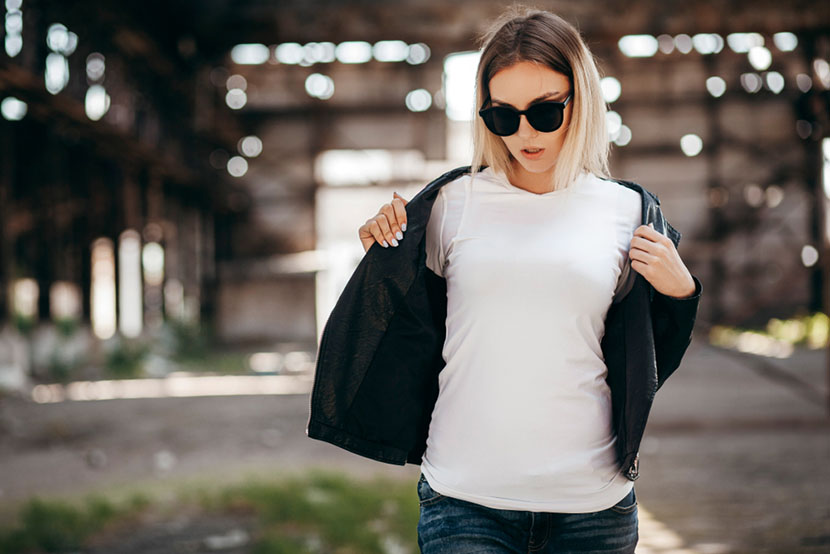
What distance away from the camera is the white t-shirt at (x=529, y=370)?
1.56 meters

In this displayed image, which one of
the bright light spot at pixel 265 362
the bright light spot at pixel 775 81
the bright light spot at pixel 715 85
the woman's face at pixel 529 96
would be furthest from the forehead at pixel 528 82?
the bright light spot at pixel 775 81

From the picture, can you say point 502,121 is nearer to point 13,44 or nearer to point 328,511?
point 328,511

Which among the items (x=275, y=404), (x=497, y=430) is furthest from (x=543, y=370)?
(x=275, y=404)

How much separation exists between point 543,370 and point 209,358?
1421cm

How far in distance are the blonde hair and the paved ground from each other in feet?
9.05

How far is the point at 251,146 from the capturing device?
60.7 feet

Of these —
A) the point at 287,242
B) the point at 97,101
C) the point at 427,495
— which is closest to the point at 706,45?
the point at 287,242

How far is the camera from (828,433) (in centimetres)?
673

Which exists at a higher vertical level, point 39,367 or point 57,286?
point 57,286

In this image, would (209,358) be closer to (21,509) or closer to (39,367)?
(39,367)

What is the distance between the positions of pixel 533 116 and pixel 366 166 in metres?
16.9

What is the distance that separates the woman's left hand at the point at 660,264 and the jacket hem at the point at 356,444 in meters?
0.61

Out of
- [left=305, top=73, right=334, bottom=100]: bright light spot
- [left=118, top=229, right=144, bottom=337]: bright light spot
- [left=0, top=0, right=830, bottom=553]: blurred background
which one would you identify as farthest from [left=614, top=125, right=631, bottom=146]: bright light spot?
[left=118, top=229, right=144, bottom=337]: bright light spot

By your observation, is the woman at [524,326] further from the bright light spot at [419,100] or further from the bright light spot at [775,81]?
the bright light spot at [775,81]
